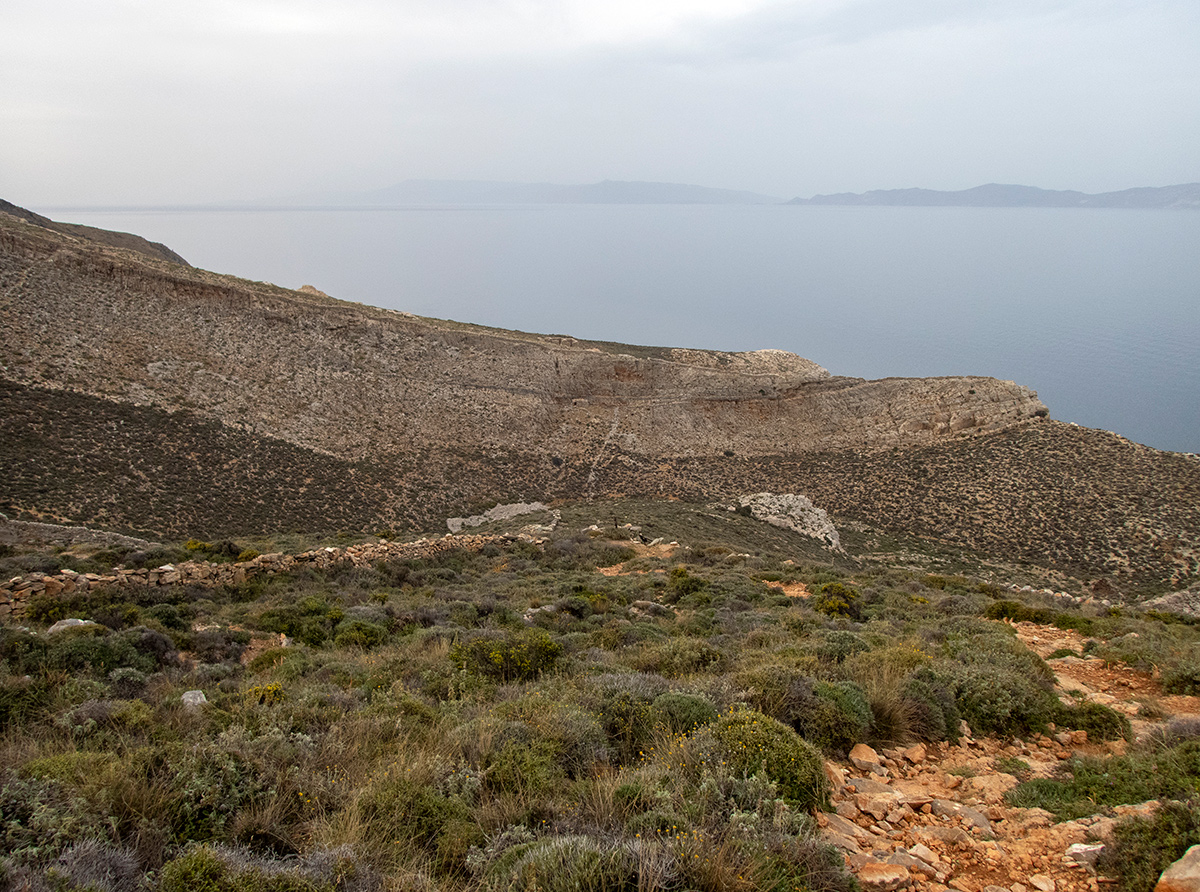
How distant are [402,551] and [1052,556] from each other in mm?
26905

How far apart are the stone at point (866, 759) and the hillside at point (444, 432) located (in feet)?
70.3

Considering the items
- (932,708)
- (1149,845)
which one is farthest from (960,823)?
(932,708)

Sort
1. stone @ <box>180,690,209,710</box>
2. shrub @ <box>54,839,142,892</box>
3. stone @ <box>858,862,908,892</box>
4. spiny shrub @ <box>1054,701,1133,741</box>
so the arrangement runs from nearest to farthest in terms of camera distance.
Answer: shrub @ <box>54,839,142,892</box> < stone @ <box>858,862,908,892</box> < stone @ <box>180,690,209,710</box> < spiny shrub @ <box>1054,701,1133,741</box>

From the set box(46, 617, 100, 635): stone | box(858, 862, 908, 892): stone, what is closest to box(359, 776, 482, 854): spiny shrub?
box(858, 862, 908, 892): stone

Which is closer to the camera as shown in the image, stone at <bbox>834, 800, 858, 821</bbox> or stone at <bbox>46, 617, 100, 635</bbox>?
stone at <bbox>834, 800, 858, 821</bbox>

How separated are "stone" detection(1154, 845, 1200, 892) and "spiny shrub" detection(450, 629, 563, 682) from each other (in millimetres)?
5585

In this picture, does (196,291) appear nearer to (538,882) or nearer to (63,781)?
(63,781)

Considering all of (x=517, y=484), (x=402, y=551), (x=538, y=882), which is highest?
(x=538, y=882)

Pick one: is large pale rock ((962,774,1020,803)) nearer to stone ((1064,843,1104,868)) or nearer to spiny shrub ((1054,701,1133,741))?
stone ((1064,843,1104,868))

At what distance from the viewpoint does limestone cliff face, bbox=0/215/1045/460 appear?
25922 mm

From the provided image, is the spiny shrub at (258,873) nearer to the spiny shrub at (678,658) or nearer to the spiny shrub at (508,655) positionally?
the spiny shrub at (508,655)

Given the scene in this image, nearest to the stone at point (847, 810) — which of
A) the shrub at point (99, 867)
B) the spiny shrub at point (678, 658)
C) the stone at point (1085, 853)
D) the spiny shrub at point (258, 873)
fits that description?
the stone at point (1085, 853)

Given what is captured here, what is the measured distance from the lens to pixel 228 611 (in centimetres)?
1055

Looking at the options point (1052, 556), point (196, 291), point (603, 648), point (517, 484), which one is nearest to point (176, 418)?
point (196, 291)
